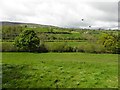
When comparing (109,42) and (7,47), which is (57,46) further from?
(109,42)

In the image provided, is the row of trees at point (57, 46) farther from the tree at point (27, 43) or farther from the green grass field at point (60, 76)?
the green grass field at point (60, 76)

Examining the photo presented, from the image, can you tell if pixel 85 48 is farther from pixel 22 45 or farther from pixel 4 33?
pixel 4 33

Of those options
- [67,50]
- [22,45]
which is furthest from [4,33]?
[67,50]

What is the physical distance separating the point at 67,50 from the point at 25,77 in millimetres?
35841

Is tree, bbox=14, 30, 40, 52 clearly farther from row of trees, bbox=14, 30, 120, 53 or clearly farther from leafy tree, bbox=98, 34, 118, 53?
leafy tree, bbox=98, 34, 118, 53

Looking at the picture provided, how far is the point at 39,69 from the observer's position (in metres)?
12.9

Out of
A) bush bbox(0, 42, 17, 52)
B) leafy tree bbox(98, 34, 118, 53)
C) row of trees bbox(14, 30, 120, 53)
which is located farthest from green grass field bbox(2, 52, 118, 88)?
leafy tree bbox(98, 34, 118, 53)

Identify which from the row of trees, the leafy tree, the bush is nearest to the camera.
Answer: the bush

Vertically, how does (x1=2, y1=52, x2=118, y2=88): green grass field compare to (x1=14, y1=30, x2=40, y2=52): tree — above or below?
below

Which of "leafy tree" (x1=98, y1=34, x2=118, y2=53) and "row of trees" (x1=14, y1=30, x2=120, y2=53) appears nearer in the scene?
"row of trees" (x1=14, y1=30, x2=120, y2=53)

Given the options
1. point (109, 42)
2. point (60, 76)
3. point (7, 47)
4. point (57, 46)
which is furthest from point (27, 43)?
point (60, 76)

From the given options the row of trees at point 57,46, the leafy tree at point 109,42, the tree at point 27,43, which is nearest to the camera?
the tree at point 27,43

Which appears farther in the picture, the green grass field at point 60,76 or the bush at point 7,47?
the bush at point 7,47

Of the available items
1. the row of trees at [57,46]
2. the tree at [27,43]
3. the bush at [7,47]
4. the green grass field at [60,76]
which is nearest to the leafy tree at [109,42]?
the row of trees at [57,46]
